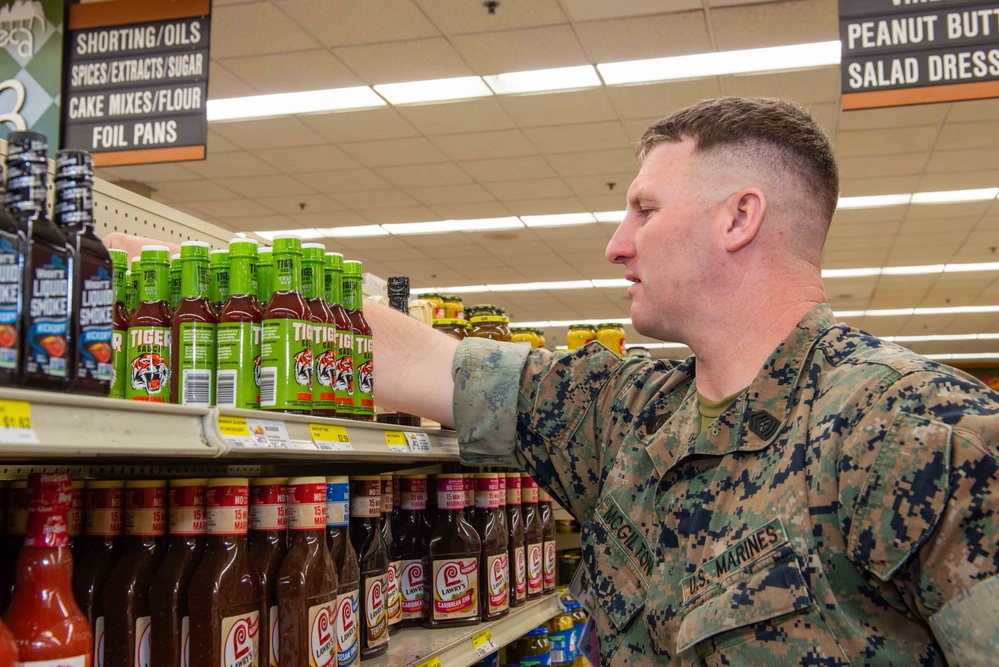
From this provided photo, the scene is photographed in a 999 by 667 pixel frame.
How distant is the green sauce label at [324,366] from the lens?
146cm

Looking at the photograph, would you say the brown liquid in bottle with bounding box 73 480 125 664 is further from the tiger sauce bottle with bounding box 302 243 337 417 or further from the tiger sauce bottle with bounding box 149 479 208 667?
the tiger sauce bottle with bounding box 302 243 337 417

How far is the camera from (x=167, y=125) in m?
3.82

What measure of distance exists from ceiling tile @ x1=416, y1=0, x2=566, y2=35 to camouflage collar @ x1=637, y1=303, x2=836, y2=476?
3667 millimetres

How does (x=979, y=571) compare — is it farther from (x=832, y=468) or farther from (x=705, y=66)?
(x=705, y=66)

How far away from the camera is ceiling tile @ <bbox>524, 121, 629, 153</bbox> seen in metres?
6.66

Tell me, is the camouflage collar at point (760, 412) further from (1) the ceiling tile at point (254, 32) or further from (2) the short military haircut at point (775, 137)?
(1) the ceiling tile at point (254, 32)

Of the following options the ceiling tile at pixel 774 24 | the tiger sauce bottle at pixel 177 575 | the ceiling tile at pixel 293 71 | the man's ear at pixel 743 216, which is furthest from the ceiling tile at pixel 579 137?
the tiger sauce bottle at pixel 177 575

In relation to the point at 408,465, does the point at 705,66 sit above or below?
above

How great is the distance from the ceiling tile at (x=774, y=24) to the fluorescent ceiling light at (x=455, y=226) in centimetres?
399

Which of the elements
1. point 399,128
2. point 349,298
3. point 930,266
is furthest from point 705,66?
point 930,266

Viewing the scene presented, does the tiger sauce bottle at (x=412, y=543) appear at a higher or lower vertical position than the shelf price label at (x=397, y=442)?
lower

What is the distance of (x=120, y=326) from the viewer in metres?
1.42

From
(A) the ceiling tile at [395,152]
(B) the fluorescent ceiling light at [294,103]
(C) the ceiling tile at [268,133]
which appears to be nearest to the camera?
(B) the fluorescent ceiling light at [294,103]

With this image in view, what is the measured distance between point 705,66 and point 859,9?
2477 millimetres
